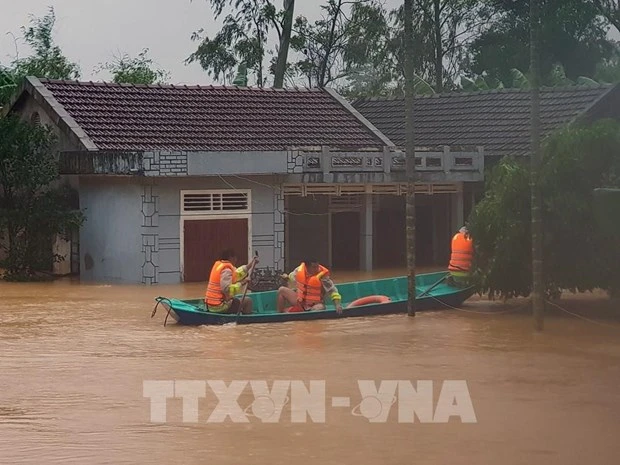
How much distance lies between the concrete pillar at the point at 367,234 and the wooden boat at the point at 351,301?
6.44m

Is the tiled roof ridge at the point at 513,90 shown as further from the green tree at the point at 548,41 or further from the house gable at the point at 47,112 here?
the house gable at the point at 47,112

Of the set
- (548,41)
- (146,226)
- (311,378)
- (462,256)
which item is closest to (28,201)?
(146,226)

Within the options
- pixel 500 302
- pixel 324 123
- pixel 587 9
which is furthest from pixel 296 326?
pixel 587 9

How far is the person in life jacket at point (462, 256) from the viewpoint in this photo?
2217cm

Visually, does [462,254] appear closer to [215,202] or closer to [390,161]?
[215,202]

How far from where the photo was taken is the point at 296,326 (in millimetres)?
19625

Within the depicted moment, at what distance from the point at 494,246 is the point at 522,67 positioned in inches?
1012

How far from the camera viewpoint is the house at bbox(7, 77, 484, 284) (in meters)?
27.3

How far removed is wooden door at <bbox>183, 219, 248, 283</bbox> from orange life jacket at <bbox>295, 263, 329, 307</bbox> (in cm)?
735

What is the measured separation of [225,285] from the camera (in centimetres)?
1945

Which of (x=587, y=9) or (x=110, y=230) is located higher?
(x=587, y=9)

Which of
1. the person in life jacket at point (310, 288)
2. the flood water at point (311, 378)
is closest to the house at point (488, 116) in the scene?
the flood water at point (311, 378)

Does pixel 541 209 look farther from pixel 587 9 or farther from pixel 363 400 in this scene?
pixel 587 9

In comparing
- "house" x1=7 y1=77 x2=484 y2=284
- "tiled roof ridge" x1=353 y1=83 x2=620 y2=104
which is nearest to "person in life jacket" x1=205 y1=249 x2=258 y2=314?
"house" x1=7 y1=77 x2=484 y2=284
